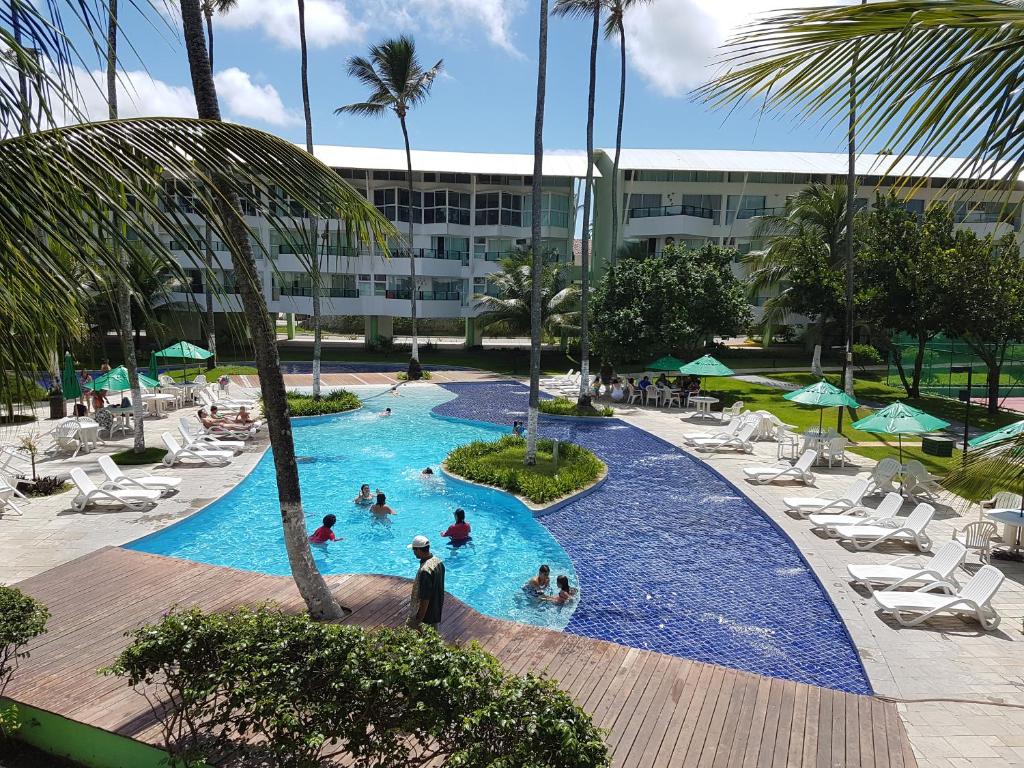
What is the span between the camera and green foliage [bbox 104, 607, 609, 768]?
431 centimetres

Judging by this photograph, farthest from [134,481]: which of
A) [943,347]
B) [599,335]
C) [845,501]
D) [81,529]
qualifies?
[943,347]

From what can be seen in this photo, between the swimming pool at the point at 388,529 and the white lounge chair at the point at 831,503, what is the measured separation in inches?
203

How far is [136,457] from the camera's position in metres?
17.0

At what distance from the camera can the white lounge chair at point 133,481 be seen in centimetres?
1396

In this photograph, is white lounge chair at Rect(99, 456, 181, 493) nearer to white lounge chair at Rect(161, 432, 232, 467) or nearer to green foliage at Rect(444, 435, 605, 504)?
white lounge chair at Rect(161, 432, 232, 467)

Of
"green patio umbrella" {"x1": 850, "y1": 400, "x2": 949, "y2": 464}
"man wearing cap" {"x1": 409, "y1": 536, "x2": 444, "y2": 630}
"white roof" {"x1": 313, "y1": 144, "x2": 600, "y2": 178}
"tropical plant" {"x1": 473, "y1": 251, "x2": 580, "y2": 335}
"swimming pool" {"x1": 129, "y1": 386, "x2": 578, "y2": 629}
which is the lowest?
"swimming pool" {"x1": 129, "y1": 386, "x2": 578, "y2": 629}

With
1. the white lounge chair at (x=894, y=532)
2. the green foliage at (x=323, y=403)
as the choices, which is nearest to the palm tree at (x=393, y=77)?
the green foliage at (x=323, y=403)

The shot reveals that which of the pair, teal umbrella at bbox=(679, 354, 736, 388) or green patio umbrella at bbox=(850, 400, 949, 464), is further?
teal umbrella at bbox=(679, 354, 736, 388)

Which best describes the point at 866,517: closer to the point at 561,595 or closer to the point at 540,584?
the point at 561,595

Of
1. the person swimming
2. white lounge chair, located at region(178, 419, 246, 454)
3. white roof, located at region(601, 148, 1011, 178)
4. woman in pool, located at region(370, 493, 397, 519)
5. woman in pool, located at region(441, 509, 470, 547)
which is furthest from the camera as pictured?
white roof, located at region(601, 148, 1011, 178)

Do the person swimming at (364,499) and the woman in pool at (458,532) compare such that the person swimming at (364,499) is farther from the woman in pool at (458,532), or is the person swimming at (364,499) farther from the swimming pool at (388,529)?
the woman in pool at (458,532)

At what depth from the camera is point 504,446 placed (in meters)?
19.1

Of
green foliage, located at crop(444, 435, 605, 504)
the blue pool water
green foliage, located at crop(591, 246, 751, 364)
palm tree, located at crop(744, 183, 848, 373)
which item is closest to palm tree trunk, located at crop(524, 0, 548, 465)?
green foliage, located at crop(444, 435, 605, 504)

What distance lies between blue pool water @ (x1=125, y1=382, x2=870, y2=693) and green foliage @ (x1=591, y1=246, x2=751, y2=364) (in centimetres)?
820
